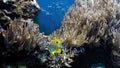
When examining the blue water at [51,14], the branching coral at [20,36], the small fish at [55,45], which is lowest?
the small fish at [55,45]

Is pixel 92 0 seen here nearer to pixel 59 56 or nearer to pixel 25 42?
pixel 59 56

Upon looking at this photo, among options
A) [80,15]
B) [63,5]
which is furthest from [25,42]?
[63,5]

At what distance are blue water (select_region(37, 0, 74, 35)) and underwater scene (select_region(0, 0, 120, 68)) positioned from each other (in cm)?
3

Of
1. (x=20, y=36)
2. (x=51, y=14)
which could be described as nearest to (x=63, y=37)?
(x=20, y=36)

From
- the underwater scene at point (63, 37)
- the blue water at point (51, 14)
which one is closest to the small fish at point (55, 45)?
the underwater scene at point (63, 37)

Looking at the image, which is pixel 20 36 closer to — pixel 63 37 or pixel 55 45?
pixel 55 45

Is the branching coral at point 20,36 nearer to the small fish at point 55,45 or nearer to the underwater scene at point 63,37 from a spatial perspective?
the underwater scene at point 63,37

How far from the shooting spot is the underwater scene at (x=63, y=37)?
4766 millimetres

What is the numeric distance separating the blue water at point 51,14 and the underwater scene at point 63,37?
3cm

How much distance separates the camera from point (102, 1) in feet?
23.0

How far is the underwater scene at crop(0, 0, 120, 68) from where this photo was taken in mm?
4766

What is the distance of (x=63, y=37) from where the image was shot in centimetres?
570

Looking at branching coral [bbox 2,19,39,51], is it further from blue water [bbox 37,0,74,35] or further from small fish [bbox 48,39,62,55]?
blue water [bbox 37,0,74,35]

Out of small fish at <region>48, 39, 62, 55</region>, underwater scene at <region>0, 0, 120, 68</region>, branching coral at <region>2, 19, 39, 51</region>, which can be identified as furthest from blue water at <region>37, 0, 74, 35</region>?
small fish at <region>48, 39, 62, 55</region>
